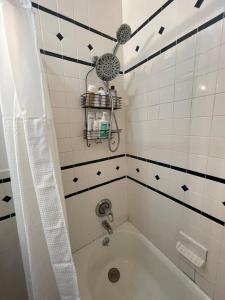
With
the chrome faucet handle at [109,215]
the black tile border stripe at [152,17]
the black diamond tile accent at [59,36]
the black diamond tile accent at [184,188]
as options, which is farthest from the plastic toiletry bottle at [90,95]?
the chrome faucet handle at [109,215]

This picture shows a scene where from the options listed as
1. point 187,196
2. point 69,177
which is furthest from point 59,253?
point 187,196

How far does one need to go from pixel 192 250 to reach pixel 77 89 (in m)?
1.43

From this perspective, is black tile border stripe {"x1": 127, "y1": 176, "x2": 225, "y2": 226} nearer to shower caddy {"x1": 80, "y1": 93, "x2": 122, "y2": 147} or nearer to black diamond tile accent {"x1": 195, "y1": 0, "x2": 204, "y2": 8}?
shower caddy {"x1": 80, "y1": 93, "x2": 122, "y2": 147}

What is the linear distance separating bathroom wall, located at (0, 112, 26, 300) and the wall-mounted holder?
1.14m

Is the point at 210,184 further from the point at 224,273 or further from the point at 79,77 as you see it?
the point at 79,77

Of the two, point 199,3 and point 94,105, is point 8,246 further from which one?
point 199,3

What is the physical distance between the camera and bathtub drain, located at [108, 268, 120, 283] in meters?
1.38

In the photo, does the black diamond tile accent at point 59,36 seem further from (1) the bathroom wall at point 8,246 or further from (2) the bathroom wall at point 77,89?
(1) the bathroom wall at point 8,246

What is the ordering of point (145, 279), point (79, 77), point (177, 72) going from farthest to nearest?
point (145, 279) < point (79, 77) < point (177, 72)

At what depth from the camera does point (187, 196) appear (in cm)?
100

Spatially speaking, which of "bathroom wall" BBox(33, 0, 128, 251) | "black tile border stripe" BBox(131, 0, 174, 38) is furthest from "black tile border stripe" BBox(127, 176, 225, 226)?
"black tile border stripe" BBox(131, 0, 174, 38)

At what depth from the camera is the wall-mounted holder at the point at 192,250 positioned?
0.96 metres

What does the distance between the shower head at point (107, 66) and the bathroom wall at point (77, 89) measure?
97 mm

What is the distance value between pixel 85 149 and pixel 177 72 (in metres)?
0.86
